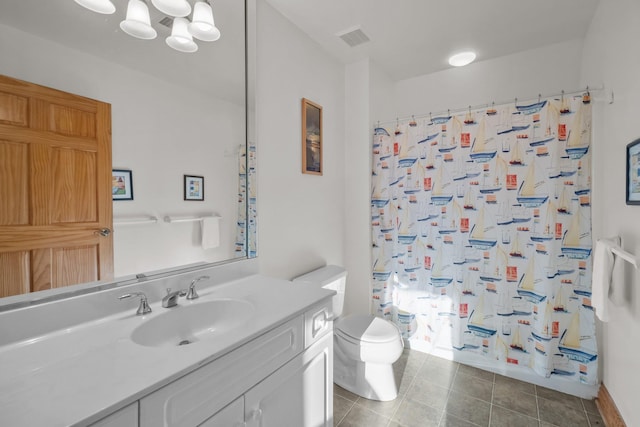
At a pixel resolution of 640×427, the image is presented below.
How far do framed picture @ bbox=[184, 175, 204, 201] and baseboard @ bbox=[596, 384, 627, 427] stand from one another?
2.34 metres

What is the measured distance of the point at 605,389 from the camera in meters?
1.67

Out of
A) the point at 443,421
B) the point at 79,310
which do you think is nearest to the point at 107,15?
the point at 79,310

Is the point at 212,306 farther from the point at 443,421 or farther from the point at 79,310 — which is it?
the point at 443,421

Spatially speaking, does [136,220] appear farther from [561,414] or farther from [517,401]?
[561,414]

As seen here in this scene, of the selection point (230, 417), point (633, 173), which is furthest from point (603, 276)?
point (230, 417)

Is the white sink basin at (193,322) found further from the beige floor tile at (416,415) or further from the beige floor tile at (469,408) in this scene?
the beige floor tile at (469,408)

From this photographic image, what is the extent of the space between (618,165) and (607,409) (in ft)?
4.41

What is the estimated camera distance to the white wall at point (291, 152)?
5.61ft

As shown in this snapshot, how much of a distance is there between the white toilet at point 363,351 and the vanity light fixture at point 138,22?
1424mm

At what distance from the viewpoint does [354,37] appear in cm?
205

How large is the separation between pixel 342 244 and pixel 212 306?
1.44m

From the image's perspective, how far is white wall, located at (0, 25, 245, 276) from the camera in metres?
0.92

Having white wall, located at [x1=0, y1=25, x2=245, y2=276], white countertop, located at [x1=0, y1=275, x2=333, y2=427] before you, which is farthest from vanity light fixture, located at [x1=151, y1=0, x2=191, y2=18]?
white countertop, located at [x1=0, y1=275, x2=333, y2=427]

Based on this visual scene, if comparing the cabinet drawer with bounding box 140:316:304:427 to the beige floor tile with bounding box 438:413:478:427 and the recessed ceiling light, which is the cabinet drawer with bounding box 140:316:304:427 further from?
the recessed ceiling light
